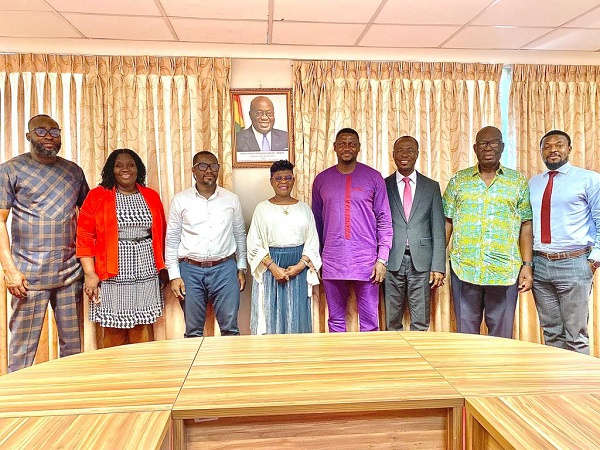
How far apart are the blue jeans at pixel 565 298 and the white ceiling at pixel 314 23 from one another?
5.39ft

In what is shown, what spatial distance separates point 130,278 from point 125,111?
4.39 ft

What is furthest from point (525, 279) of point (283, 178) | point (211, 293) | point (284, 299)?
point (211, 293)

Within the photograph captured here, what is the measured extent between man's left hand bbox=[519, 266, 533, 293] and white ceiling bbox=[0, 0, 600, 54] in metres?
1.71

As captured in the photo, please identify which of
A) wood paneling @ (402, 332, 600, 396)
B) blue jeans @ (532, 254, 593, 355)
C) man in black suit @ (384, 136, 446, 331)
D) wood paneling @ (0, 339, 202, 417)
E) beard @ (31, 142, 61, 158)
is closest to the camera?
wood paneling @ (0, 339, 202, 417)

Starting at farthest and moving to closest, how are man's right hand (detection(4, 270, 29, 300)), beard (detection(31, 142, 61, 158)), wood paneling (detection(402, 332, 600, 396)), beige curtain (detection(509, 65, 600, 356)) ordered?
beige curtain (detection(509, 65, 600, 356)), beard (detection(31, 142, 61, 158)), man's right hand (detection(4, 270, 29, 300)), wood paneling (detection(402, 332, 600, 396))

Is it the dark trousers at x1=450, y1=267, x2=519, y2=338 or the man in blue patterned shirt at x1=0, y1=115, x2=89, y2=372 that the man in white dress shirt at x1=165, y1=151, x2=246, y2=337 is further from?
the dark trousers at x1=450, y1=267, x2=519, y2=338

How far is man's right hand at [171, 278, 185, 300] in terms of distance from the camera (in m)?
3.13

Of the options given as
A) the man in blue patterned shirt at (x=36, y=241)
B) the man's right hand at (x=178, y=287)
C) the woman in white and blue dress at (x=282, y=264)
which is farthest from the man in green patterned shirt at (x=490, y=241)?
the man in blue patterned shirt at (x=36, y=241)

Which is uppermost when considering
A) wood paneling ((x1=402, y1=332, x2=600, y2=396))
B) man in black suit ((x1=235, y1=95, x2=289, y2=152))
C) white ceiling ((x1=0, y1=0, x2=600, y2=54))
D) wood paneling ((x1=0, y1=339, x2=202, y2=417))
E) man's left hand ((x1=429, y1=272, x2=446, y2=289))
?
white ceiling ((x1=0, y1=0, x2=600, y2=54))

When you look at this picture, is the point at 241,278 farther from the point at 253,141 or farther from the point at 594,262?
the point at 594,262

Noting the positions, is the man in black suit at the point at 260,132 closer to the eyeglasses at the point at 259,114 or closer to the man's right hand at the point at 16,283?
the eyeglasses at the point at 259,114

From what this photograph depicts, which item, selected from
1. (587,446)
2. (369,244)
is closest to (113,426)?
(587,446)

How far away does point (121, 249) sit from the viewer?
2.94 metres

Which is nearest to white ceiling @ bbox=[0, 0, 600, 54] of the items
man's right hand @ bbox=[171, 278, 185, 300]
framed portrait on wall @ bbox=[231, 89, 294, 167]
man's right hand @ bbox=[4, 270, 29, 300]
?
framed portrait on wall @ bbox=[231, 89, 294, 167]
